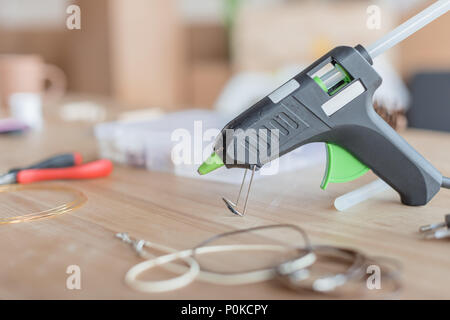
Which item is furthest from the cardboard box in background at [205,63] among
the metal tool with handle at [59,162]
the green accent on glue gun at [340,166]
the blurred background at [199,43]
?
the green accent on glue gun at [340,166]

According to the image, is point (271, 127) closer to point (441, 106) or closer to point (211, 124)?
point (211, 124)

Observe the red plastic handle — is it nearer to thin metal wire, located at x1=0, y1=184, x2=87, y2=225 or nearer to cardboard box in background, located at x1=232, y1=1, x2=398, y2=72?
thin metal wire, located at x1=0, y1=184, x2=87, y2=225

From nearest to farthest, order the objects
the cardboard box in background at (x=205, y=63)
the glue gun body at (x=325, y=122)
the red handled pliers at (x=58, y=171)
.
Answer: the glue gun body at (x=325, y=122)
the red handled pliers at (x=58, y=171)
the cardboard box in background at (x=205, y=63)

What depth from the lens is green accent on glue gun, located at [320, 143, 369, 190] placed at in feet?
1.56

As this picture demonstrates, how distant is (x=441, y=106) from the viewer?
1718 mm

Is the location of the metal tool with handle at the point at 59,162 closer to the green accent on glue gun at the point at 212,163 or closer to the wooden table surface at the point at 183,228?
the wooden table surface at the point at 183,228

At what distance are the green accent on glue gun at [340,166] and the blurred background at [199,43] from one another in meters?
1.49

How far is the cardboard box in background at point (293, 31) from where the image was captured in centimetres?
238

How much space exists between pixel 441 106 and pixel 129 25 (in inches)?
57.3

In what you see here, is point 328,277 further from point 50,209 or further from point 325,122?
point 50,209

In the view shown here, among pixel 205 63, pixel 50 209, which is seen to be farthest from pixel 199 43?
pixel 50 209

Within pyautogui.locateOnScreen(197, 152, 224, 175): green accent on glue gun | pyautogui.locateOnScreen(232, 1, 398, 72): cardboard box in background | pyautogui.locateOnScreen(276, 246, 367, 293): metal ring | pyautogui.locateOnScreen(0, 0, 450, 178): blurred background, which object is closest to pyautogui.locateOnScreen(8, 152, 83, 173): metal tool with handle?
pyautogui.locateOnScreen(197, 152, 224, 175): green accent on glue gun

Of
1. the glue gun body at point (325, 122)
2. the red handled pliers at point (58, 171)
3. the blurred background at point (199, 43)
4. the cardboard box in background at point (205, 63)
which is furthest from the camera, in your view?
the cardboard box in background at point (205, 63)

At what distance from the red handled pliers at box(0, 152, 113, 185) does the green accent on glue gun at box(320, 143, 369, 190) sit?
0.29 m
